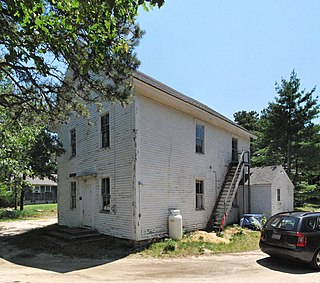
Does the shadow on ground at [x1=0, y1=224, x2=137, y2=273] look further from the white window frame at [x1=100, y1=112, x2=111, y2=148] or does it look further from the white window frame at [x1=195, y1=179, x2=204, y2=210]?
the white window frame at [x1=195, y1=179, x2=204, y2=210]

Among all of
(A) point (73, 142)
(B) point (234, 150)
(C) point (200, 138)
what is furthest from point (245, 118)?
(A) point (73, 142)

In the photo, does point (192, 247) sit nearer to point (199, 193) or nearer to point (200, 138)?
point (199, 193)

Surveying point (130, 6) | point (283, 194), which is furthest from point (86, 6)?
point (283, 194)

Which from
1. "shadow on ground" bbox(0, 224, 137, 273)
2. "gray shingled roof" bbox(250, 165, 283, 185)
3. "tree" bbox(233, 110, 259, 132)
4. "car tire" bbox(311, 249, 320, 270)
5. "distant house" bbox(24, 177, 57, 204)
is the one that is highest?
"tree" bbox(233, 110, 259, 132)

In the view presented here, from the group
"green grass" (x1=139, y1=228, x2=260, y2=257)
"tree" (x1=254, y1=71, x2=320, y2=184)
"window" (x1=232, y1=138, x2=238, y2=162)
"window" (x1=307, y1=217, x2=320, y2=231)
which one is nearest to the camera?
"window" (x1=307, y1=217, x2=320, y2=231)

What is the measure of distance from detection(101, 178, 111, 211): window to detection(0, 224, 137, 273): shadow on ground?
55.3 inches

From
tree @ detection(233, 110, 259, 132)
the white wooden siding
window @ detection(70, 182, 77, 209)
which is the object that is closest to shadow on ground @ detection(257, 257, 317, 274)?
the white wooden siding

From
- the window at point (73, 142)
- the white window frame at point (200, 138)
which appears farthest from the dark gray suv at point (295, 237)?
the window at point (73, 142)

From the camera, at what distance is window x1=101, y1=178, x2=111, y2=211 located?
13.0 m

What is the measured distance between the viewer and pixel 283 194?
19.4 m

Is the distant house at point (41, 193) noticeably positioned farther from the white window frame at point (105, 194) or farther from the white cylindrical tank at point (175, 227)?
the white cylindrical tank at point (175, 227)

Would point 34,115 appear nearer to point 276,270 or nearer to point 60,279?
point 60,279

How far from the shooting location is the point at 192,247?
11000mm

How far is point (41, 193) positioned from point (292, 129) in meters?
37.2
